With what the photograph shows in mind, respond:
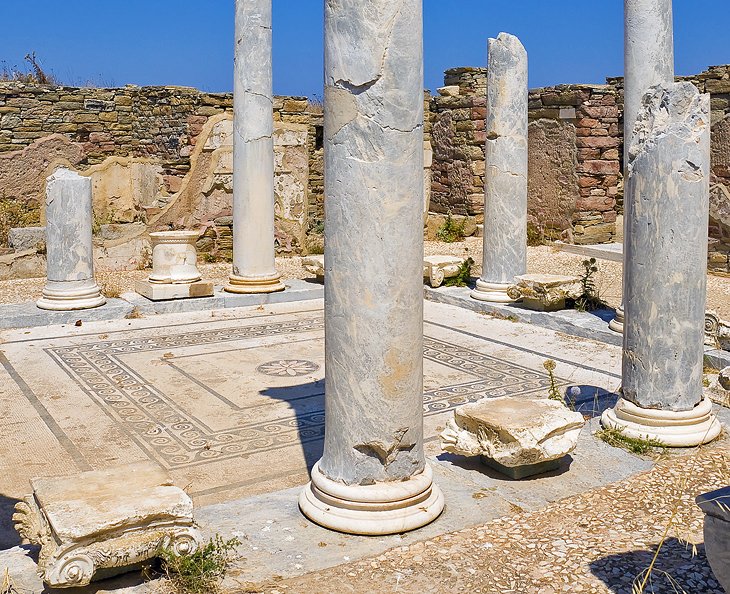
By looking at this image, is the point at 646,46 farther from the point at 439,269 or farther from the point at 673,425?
the point at 439,269

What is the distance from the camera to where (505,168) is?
9359mm

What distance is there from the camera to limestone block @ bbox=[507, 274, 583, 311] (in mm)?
8766

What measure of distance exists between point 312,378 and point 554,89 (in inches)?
379

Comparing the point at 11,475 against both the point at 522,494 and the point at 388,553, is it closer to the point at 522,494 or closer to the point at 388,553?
the point at 388,553

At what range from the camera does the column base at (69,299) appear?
8.86 metres

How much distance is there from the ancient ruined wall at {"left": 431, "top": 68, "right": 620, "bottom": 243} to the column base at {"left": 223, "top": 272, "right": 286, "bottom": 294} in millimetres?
6374

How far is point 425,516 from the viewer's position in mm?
3613

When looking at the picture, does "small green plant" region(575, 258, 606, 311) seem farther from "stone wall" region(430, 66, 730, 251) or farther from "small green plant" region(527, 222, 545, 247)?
"small green plant" region(527, 222, 545, 247)

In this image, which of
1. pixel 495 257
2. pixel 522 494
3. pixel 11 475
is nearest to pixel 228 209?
pixel 495 257

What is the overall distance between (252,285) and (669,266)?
6.12 meters

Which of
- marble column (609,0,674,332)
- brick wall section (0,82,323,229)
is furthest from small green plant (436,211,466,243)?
marble column (609,0,674,332)

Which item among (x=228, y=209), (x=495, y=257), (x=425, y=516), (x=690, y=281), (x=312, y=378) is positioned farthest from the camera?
(x=228, y=209)

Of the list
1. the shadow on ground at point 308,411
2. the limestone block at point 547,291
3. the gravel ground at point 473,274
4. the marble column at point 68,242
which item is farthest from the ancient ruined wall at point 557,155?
the shadow on ground at point 308,411

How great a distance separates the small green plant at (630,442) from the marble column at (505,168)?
14.8 ft
